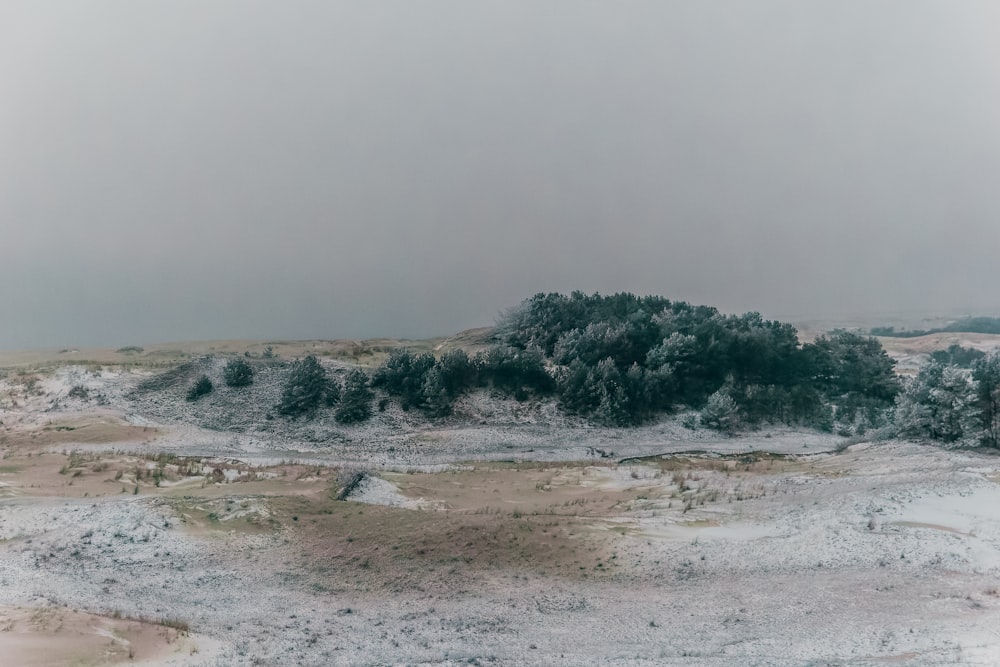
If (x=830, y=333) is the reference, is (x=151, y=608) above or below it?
below

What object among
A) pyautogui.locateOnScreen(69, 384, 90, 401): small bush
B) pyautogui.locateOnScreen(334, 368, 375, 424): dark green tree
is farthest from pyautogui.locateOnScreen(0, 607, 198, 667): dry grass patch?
pyautogui.locateOnScreen(69, 384, 90, 401): small bush

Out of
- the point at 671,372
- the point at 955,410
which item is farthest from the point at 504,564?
the point at 671,372

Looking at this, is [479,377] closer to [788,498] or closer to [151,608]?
[788,498]

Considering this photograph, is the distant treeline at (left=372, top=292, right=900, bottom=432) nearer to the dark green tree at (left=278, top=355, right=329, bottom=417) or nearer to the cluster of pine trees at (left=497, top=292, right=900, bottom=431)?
the cluster of pine trees at (left=497, top=292, right=900, bottom=431)

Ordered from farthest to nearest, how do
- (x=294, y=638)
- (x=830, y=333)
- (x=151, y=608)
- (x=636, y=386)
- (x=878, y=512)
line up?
1. (x=830, y=333)
2. (x=636, y=386)
3. (x=878, y=512)
4. (x=151, y=608)
5. (x=294, y=638)

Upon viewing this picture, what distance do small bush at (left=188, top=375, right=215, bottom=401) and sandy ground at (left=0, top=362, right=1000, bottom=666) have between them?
9500mm

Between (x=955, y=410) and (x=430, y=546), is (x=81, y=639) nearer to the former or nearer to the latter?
(x=430, y=546)

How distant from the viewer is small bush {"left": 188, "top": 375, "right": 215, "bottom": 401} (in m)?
33.1

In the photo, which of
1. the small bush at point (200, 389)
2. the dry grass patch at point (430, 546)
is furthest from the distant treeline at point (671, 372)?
the dry grass patch at point (430, 546)

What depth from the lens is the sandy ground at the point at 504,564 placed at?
33.7ft

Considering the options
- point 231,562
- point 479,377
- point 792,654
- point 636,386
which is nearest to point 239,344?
point 479,377

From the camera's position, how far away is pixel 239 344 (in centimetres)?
5534

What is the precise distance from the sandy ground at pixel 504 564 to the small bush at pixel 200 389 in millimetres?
9500

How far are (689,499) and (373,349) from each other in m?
32.2
